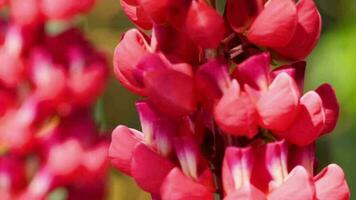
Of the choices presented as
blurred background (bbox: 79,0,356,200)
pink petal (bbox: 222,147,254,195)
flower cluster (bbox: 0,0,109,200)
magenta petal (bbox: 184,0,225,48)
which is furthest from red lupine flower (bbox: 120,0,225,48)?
blurred background (bbox: 79,0,356,200)

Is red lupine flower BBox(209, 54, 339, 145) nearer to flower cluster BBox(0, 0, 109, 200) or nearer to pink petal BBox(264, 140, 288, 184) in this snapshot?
pink petal BBox(264, 140, 288, 184)

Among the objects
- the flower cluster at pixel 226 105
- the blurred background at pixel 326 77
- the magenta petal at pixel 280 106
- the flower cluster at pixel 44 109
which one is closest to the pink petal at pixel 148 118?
the flower cluster at pixel 226 105

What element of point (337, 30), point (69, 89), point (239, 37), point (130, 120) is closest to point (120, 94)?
point (130, 120)

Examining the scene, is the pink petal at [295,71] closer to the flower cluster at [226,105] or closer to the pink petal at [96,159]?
the flower cluster at [226,105]

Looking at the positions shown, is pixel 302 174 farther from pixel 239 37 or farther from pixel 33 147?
pixel 33 147

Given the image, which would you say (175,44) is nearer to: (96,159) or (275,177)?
(275,177)

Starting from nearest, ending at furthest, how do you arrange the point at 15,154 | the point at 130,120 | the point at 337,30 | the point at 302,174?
the point at 302,174, the point at 15,154, the point at 337,30, the point at 130,120
